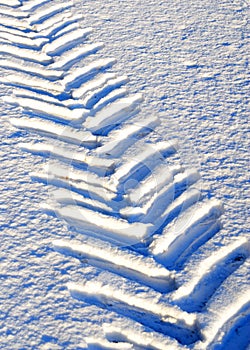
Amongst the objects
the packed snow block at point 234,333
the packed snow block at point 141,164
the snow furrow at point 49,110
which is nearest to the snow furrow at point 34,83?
the snow furrow at point 49,110

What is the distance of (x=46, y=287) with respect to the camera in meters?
1.90

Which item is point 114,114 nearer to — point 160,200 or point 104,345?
point 160,200

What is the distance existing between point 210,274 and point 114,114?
99cm

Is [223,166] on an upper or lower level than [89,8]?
lower

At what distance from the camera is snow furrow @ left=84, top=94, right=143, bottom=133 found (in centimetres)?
256

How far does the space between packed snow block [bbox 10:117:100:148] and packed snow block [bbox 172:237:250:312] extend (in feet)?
2.61

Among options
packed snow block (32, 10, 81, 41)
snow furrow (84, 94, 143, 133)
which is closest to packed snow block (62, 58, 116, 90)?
snow furrow (84, 94, 143, 133)

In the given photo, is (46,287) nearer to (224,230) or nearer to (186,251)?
(186,251)

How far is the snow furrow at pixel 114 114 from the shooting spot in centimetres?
256

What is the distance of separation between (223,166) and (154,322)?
0.80 metres

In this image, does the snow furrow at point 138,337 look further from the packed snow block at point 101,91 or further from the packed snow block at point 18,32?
the packed snow block at point 18,32

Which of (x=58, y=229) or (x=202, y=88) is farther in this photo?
(x=202, y=88)

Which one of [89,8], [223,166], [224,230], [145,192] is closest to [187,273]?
[224,230]

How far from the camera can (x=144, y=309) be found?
186 centimetres
